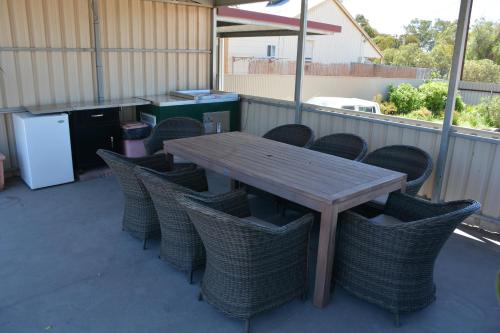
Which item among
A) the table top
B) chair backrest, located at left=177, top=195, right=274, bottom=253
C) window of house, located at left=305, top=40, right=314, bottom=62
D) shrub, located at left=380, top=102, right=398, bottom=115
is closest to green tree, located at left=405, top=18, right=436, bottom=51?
window of house, located at left=305, top=40, right=314, bottom=62

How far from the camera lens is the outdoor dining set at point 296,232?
2.34 metres

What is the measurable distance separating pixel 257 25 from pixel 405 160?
616 centimetres

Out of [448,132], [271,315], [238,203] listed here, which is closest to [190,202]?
[238,203]

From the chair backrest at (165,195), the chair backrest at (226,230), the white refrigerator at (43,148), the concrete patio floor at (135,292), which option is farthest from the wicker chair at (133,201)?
the white refrigerator at (43,148)

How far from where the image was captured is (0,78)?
4918mm

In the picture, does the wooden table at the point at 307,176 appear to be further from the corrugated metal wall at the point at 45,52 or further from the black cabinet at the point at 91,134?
A: the corrugated metal wall at the point at 45,52

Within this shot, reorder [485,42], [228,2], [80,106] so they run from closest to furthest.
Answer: [80,106] → [228,2] → [485,42]

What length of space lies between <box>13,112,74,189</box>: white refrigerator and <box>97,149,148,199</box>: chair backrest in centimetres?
186

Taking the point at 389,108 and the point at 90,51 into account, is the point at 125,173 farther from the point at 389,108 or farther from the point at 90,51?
the point at 389,108

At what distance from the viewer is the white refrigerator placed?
4.66m

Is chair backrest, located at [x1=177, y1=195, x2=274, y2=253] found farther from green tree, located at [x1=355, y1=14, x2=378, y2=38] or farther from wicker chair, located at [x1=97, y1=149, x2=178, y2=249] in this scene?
green tree, located at [x1=355, y1=14, x2=378, y2=38]

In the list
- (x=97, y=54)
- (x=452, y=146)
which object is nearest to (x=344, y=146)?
(x=452, y=146)

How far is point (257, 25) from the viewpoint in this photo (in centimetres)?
909

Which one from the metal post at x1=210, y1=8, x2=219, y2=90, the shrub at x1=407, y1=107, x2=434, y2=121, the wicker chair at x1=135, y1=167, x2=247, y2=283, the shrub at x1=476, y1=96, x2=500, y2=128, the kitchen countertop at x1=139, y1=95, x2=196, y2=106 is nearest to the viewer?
the wicker chair at x1=135, y1=167, x2=247, y2=283
